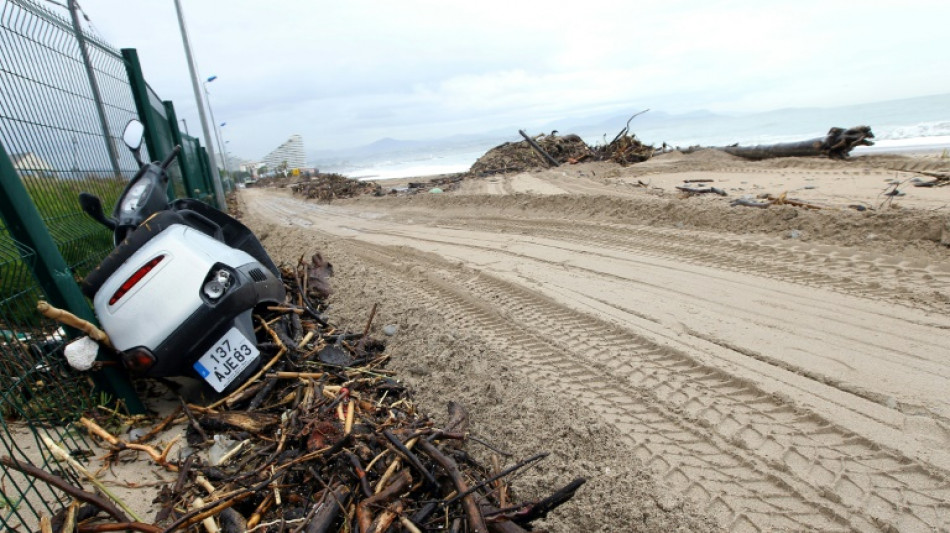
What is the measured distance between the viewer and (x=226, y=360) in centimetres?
288

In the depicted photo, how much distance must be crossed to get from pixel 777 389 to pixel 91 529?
12.3 feet

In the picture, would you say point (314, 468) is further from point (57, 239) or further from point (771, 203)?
point (771, 203)

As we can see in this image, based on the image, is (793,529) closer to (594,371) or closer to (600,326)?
(594,371)

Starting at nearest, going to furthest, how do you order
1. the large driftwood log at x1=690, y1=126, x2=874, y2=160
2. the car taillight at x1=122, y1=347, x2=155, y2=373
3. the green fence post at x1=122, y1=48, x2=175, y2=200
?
the car taillight at x1=122, y1=347, x2=155, y2=373 < the green fence post at x1=122, y1=48, x2=175, y2=200 < the large driftwood log at x1=690, y1=126, x2=874, y2=160

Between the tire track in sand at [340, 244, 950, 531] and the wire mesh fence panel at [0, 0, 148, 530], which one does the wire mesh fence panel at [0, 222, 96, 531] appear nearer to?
the wire mesh fence panel at [0, 0, 148, 530]

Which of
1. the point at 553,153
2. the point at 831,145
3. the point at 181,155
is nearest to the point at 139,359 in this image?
the point at 181,155

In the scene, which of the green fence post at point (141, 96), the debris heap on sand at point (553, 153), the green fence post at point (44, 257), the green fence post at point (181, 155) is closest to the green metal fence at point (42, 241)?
the green fence post at point (44, 257)

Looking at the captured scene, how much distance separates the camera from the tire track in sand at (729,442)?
229 cm

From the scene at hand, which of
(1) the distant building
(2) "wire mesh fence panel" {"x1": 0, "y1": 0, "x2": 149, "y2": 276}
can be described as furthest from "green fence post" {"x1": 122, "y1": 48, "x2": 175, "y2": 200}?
(1) the distant building

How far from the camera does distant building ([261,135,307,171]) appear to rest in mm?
59447

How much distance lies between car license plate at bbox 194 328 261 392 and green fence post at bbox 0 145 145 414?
491 mm

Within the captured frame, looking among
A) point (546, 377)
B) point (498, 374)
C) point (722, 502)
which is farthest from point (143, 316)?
point (722, 502)

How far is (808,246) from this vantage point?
5762 mm

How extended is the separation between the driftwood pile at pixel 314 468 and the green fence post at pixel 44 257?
1.10ft
